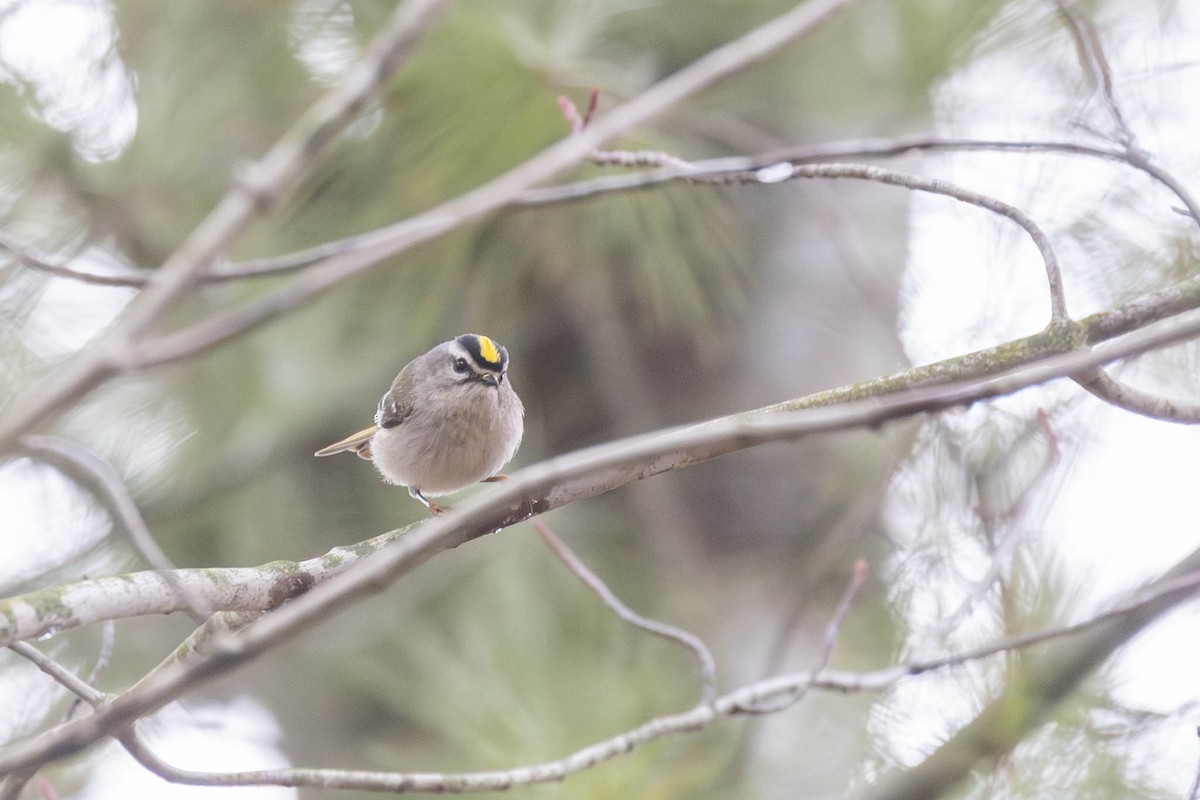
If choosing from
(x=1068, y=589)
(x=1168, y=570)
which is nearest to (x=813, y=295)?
(x=1068, y=589)

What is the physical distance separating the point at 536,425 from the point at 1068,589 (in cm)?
230

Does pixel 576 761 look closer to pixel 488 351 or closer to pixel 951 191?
pixel 951 191

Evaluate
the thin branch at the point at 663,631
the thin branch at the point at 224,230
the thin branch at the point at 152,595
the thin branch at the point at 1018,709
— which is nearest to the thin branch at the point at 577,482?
the thin branch at the point at 152,595

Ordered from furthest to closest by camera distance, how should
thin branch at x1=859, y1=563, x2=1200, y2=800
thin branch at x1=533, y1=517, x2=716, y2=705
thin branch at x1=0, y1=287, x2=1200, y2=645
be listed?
thin branch at x1=859, y1=563, x2=1200, y2=800, thin branch at x1=533, y1=517, x2=716, y2=705, thin branch at x1=0, y1=287, x2=1200, y2=645

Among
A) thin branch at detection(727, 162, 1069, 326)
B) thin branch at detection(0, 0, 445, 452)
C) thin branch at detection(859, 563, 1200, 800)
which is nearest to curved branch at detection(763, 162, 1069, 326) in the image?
thin branch at detection(727, 162, 1069, 326)

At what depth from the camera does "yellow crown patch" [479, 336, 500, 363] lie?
3.35 m

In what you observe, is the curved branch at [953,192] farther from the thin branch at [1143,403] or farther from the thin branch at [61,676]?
the thin branch at [61,676]

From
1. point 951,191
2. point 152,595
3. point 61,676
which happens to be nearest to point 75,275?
point 152,595

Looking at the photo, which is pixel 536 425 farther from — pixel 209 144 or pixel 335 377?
pixel 209 144

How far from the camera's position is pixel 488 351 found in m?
3.35

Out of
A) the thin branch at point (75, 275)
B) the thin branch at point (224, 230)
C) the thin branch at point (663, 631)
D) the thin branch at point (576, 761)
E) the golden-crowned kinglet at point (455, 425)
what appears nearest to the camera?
the thin branch at point (224, 230)

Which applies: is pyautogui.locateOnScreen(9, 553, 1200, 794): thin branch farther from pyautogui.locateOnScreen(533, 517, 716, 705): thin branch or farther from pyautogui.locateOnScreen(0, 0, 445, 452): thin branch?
pyautogui.locateOnScreen(0, 0, 445, 452): thin branch

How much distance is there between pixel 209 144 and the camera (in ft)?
11.7

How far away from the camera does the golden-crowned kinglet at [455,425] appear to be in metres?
3.33
